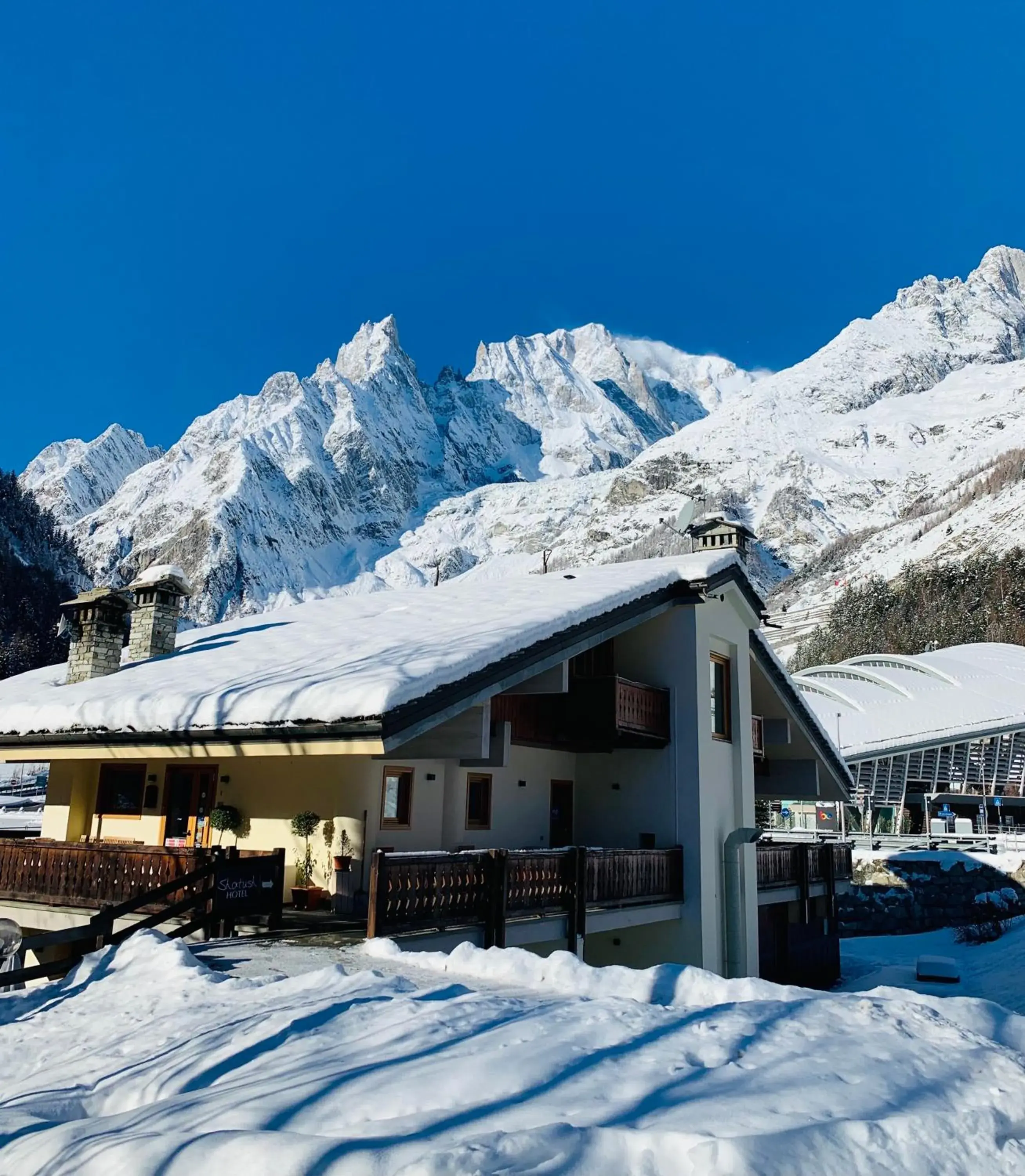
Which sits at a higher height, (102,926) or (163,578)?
(163,578)

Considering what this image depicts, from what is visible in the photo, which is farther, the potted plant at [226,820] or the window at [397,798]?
the potted plant at [226,820]

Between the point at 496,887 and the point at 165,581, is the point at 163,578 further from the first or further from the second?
the point at 496,887

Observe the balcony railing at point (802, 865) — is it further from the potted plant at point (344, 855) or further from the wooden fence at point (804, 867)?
the potted plant at point (344, 855)

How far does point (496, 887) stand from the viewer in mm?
10133

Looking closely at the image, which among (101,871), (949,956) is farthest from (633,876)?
(949,956)

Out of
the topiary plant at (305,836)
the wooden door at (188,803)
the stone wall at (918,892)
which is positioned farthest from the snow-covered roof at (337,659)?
the stone wall at (918,892)

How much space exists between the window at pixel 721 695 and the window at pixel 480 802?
421cm

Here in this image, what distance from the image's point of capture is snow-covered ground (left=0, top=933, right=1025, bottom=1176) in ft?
11.4

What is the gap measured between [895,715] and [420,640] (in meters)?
42.9

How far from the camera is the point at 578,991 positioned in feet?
21.3

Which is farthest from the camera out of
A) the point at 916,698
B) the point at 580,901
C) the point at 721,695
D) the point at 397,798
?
the point at 916,698

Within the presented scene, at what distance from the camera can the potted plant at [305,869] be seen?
38.8 ft

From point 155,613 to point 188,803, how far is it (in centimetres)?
425

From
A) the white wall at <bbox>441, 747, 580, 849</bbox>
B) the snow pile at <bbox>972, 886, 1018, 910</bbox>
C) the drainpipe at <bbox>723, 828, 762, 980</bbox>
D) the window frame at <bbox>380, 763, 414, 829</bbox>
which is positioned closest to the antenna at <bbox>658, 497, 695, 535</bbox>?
the white wall at <bbox>441, 747, 580, 849</bbox>
